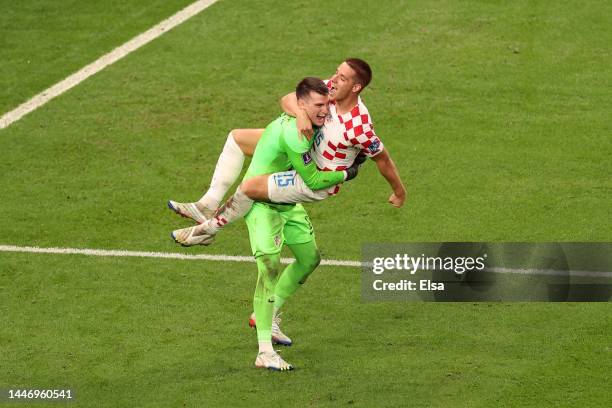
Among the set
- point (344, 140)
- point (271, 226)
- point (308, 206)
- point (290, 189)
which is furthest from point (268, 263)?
point (308, 206)

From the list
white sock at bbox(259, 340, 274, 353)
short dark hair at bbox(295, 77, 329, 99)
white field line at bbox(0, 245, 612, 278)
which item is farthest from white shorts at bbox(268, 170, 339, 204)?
white field line at bbox(0, 245, 612, 278)

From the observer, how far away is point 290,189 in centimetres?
1376

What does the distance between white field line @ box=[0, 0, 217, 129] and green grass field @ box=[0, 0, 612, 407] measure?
0.19m

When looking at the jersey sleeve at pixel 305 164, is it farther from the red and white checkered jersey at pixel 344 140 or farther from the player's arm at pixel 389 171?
the player's arm at pixel 389 171

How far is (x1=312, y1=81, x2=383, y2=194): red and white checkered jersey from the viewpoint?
531 inches

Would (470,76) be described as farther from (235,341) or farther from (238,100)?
(235,341)

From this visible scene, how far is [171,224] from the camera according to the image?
A: 17484 millimetres

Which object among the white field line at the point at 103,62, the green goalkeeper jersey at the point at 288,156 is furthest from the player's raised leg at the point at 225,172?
the white field line at the point at 103,62

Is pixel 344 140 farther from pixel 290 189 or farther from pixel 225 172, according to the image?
pixel 225 172

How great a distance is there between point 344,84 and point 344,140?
20.9 inches

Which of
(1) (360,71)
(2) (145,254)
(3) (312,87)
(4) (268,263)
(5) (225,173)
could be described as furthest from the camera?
(2) (145,254)

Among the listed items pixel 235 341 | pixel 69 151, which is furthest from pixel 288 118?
pixel 69 151

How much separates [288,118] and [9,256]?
15.1 feet

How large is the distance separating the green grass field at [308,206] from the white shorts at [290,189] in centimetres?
168
